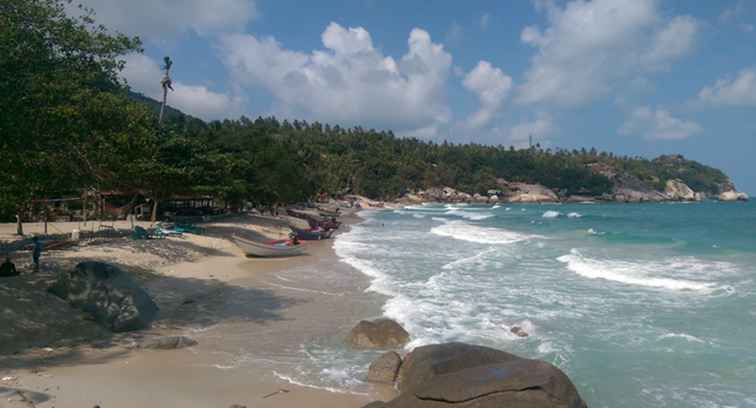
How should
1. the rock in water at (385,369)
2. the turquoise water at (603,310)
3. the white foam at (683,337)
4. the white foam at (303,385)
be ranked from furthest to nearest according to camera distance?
the white foam at (683,337) < the turquoise water at (603,310) < the rock in water at (385,369) < the white foam at (303,385)

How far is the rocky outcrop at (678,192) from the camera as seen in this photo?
6993 inches

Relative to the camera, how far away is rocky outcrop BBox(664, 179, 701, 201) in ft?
583

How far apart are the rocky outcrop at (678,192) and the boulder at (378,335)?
189827mm

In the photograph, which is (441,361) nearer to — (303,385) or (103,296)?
(303,385)

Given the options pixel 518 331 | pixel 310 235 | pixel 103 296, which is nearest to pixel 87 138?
pixel 103 296

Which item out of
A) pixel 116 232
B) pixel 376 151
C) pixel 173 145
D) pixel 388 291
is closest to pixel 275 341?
pixel 388 291

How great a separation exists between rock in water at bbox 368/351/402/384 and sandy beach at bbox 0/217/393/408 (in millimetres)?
372

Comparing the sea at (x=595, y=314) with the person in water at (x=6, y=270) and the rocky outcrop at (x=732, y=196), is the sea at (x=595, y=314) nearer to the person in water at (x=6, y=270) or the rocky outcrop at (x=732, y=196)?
the person in water at (x=6, y=270)

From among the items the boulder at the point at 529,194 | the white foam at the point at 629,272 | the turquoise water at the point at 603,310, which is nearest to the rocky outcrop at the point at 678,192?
the boulder at the point at 529,194

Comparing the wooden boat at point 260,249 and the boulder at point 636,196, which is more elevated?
the boulder at point 636,196

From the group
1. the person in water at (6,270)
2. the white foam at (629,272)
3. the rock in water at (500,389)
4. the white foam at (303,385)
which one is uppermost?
the person in water at (6,270)

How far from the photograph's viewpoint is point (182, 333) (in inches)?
458

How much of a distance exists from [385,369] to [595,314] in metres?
7.79

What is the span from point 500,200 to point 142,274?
143863 mm
